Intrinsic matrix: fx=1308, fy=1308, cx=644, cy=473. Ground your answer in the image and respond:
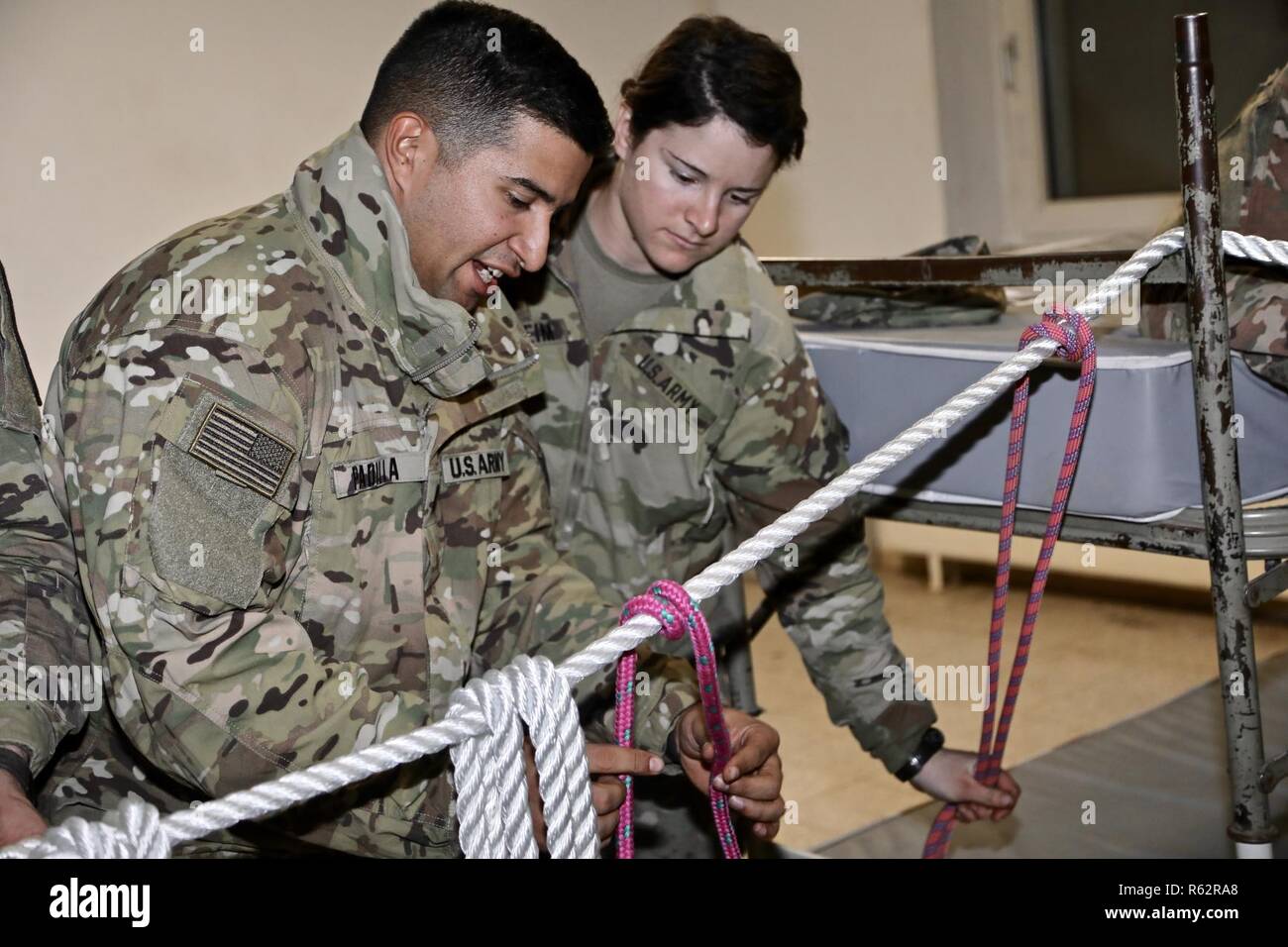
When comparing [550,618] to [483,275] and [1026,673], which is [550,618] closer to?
[483,275]

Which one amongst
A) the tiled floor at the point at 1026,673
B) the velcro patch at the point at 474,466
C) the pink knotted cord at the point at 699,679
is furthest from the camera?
the tiled floor at the point at 1026,673

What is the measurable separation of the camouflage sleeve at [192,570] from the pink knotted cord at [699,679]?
7.6 inches

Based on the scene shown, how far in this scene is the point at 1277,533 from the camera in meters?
1.40

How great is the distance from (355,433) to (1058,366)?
0.81 metres

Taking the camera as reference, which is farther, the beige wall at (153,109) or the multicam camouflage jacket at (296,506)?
the beige wall at (153,109)

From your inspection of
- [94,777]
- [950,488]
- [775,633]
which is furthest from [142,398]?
[775,633]

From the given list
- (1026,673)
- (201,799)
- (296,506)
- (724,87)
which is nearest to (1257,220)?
(724,87)

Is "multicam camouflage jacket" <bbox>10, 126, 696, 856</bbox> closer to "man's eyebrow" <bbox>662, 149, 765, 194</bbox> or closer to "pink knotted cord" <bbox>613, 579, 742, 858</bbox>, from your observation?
"pink knotted cord" <bbox>613, 579, 742, 858</bbox>

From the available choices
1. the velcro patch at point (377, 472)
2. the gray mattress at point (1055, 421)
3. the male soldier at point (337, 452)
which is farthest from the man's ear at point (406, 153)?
the gray mattress at point (1055, 421)

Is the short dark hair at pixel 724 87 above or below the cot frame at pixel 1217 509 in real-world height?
above

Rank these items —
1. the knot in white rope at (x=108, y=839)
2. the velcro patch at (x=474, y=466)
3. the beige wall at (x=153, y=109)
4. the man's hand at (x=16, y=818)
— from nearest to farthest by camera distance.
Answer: the knot in white rope at (x=108, y=839), the man's hand at (x=16, y=818), the velcro patch at (x=474, y=466), the beige wall at (x=153, y=109)

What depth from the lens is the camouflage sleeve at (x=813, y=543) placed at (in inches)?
67.4

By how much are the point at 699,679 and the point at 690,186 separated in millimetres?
727

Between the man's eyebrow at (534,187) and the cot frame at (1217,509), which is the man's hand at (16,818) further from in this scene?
the cot frame at (1217,509)
